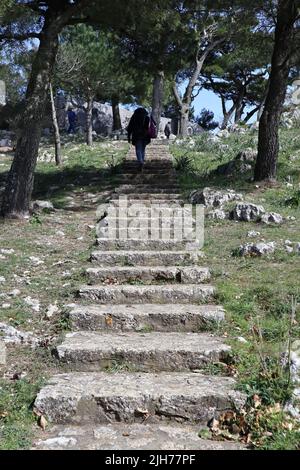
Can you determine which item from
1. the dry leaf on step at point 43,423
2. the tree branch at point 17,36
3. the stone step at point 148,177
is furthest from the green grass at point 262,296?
the tree branch at point 17,36

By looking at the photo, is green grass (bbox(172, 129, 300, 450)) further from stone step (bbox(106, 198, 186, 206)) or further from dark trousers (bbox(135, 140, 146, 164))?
dark trousers (bbox(135, 140, 146, 164))

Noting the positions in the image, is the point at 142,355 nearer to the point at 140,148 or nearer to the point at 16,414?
the point at 16,414

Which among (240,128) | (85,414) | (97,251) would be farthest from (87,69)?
(85,414)

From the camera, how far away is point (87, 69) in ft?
61.6

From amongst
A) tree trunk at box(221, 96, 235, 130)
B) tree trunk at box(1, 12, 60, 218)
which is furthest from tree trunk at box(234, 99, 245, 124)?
tree trunk at box(1, 12, 60, 218)

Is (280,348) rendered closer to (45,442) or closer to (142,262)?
(45,442)

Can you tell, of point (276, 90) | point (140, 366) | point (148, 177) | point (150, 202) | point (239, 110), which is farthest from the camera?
point (239, 110)

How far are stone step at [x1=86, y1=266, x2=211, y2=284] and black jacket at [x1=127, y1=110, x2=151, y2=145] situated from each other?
6305 millimetres

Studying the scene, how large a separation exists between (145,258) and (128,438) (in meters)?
3.14

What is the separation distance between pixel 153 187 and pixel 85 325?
6.35 meters

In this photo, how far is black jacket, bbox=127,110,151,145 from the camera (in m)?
11.8

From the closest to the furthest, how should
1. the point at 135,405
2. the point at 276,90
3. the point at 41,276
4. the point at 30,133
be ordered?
the point at 135,405, the point at 41,276, the point at 30,133, the point at 276,90

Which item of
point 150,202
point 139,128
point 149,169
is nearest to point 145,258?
point 150,202

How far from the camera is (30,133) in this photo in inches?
350
